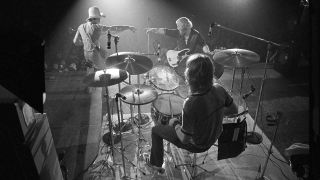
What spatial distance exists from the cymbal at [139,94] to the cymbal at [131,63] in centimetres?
28

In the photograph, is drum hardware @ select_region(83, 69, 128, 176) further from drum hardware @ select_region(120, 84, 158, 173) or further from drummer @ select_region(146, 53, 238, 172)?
drummer @ select_region(146, 53, 238, 172)

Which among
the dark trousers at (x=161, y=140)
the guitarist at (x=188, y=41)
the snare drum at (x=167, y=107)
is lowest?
the dark trousers at (x=161, y=140)

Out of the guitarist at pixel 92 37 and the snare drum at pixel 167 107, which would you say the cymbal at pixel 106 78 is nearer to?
the snare drum at pixel 167 107

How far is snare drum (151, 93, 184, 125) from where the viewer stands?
13.9ft

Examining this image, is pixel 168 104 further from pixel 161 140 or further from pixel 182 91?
pixel 161 140

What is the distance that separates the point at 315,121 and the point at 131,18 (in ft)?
34.9

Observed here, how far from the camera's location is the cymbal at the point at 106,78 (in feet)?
12.1

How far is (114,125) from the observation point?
562 cm

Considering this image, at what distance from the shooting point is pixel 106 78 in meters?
3.66

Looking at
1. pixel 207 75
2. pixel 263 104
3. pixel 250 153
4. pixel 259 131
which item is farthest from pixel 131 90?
pixel 263 104

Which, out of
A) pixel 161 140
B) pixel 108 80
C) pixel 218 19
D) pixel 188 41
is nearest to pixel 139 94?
pixel 108 80

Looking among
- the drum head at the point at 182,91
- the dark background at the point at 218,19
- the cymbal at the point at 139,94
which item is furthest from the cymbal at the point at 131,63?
the dark background at the point at 218,19

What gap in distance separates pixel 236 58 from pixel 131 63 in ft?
6.78

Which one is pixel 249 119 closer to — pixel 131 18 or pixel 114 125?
pixel 114 125
